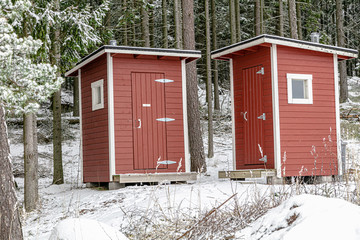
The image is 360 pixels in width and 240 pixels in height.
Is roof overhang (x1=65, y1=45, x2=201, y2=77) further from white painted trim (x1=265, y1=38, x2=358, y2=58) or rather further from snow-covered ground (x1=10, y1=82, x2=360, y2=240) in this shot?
snow-covered ground (x1=10, y1=82, x2=360, y2=240)

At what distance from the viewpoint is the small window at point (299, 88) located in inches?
378

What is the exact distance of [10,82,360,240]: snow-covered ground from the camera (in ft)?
7.34

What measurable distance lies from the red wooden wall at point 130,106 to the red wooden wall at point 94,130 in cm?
32

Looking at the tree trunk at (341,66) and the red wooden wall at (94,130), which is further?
the tree trunk at (341,66)

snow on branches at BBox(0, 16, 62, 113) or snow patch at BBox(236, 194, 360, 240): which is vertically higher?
snow on branches at BBox(0, 16, 62, 113)

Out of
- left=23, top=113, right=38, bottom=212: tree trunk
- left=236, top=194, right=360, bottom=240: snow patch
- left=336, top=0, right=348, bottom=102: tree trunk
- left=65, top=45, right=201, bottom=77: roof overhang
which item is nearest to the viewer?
left=236, top=194, right=360, bottom=240: snow patch

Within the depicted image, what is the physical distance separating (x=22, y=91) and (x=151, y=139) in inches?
115

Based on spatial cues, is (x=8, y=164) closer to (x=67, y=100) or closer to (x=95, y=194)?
(x=95, y=194)

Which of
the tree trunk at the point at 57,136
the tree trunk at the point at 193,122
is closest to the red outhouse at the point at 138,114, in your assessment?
the tree trunk at the point at 193,122

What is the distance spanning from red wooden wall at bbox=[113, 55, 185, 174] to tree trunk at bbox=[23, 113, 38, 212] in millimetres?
1676

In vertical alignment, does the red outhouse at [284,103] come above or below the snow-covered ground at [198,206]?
above

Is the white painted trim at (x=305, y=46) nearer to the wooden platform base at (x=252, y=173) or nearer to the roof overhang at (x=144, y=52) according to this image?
the roof overhang at (x=144, y=52)

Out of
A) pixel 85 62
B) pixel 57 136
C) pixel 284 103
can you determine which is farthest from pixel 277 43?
pixel 57 136

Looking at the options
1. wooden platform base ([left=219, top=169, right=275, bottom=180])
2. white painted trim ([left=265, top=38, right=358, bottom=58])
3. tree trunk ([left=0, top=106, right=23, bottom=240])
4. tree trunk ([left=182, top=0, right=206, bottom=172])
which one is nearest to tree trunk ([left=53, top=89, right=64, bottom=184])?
tree trunk ([left=182, top=0, right=206, bottom=172])
